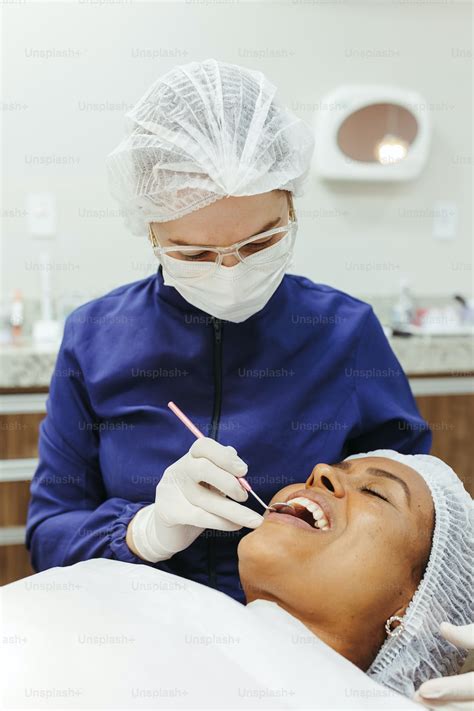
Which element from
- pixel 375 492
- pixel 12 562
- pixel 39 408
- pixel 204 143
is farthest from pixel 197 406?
pixel 12 562

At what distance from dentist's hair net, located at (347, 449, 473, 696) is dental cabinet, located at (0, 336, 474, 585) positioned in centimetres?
85

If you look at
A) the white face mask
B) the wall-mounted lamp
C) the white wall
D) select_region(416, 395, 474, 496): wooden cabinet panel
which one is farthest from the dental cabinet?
the white face mask

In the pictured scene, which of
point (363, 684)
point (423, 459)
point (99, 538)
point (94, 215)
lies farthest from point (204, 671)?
point (94, 215)

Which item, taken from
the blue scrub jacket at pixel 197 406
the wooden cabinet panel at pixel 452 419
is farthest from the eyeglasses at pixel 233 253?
the wooden cabinet panel at pixel 452 419

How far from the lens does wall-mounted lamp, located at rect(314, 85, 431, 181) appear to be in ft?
8.71

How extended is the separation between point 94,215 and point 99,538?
1665 millimetres

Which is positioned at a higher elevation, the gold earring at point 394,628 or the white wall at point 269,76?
the white wall at point 269,76

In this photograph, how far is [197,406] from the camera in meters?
1.21

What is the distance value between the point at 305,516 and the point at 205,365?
0.31m

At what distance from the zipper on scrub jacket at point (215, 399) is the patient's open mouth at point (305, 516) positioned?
15 cm

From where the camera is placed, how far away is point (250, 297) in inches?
45.6

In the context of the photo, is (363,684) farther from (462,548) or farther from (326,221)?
(326,221)

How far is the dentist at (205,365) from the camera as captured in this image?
1.07 metres

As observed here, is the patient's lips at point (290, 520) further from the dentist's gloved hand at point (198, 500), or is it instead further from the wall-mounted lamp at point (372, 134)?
the wall-mounted lamp at point (372, 134)
